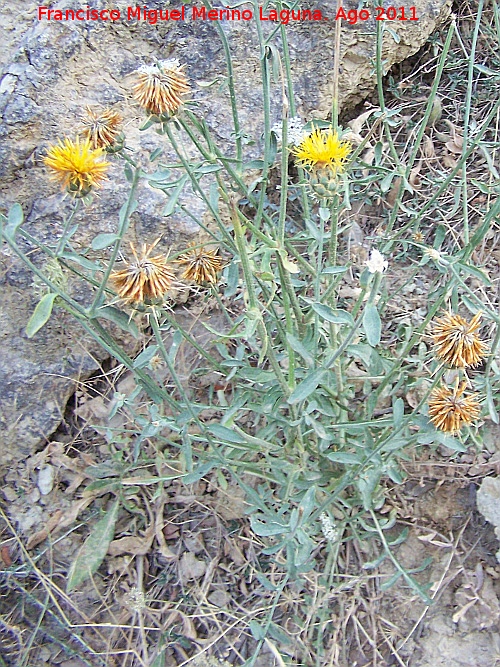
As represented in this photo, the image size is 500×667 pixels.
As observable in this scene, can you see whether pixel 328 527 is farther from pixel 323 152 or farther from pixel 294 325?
pixel 323 152

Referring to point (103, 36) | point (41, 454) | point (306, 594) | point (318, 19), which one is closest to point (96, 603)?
point (41, 454)

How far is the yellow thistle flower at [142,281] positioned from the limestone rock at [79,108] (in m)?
1.12

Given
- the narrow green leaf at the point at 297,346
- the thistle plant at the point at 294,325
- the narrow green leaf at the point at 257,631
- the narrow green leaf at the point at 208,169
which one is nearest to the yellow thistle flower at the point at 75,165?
the thistle plant at the point at 294,325

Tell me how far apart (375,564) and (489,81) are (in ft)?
7.39

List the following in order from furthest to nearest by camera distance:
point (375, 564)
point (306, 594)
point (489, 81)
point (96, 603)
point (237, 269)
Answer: point (489, 81), point (96, 603), point (306, 594), point (375, 564), point (237, 269)

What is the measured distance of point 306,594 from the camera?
7.49 ft

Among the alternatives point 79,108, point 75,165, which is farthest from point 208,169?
point 79,108

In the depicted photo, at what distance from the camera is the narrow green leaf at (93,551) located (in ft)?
7.85

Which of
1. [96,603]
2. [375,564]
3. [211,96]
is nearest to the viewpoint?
[375,564]

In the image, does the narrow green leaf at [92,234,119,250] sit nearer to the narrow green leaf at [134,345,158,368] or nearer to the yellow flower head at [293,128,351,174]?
the narrow green leaf at [134,345,158,368]

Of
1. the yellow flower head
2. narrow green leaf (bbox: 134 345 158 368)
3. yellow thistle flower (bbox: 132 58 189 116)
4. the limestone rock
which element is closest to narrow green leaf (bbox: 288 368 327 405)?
narrow green leaf (bbox: 134 345 158 368)

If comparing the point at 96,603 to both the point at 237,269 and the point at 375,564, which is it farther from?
the point at 237,269

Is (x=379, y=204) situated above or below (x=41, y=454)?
above

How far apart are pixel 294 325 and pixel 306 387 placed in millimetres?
535
